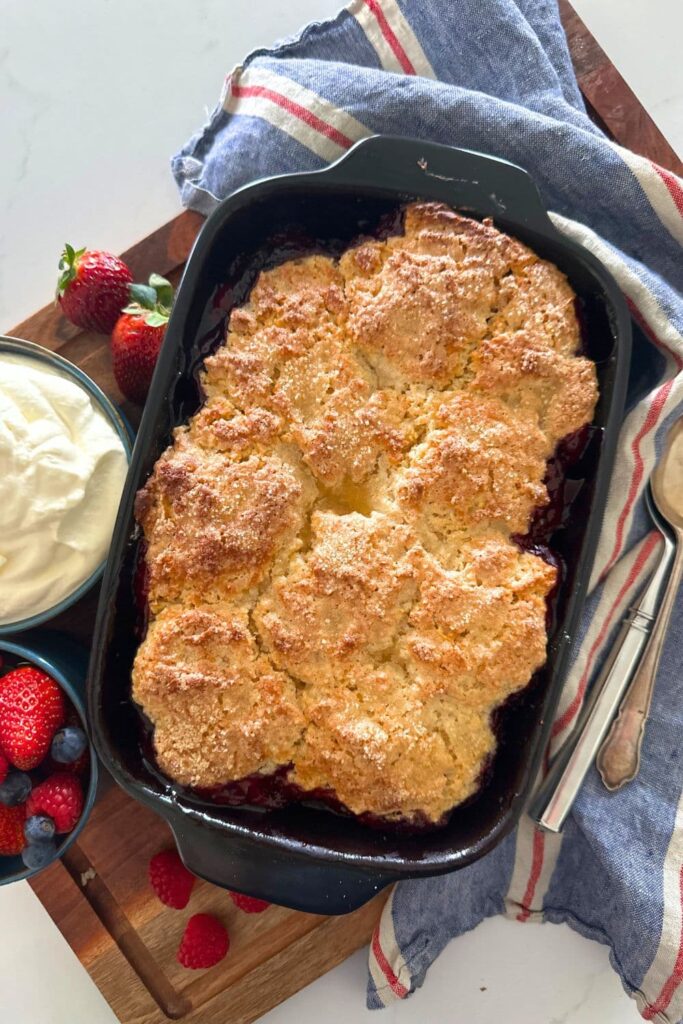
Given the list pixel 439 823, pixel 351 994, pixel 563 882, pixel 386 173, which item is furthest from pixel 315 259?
pixel 351 994

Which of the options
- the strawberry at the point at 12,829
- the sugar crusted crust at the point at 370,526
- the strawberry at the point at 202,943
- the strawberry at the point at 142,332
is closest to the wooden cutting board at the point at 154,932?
the strawberry at the point at 202,943

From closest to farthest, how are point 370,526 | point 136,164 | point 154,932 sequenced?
point 370,526
point 154,932
point 136,164

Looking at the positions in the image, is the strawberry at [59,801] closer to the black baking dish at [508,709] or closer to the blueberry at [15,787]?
the blueberry at [15,787]

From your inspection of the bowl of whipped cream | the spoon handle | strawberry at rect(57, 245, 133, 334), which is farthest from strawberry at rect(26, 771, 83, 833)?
the spoon handle

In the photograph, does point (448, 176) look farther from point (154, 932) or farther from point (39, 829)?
point (154, 932)

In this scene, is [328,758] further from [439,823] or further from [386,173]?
[386,173]

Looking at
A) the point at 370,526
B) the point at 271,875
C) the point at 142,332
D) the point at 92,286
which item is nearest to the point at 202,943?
the point at 271,875
